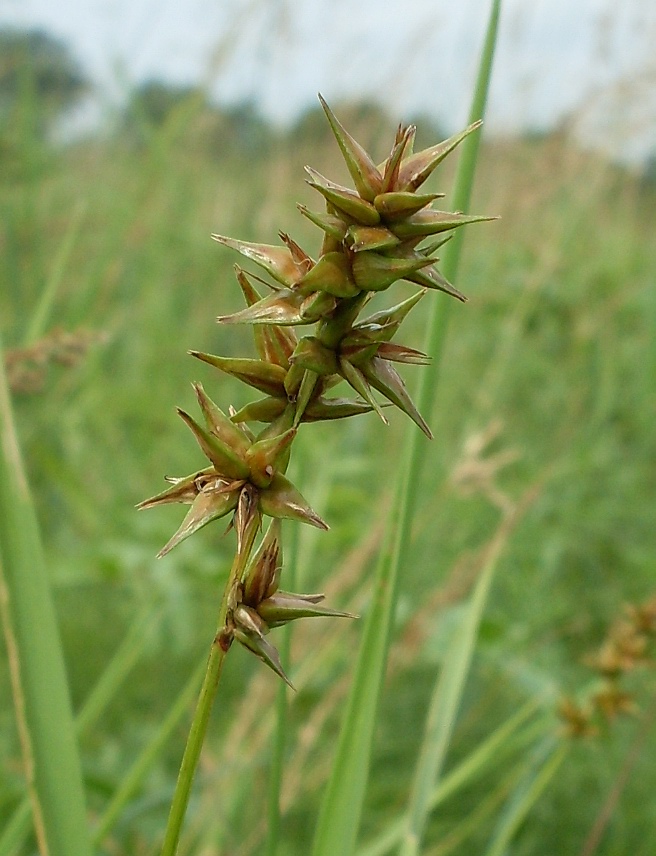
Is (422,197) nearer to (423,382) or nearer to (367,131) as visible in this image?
(423,382)

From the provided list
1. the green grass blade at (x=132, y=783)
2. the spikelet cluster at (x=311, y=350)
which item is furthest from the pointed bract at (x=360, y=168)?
the green grass blade at (x=132, y=783)

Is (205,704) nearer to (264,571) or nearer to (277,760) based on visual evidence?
(264,571)

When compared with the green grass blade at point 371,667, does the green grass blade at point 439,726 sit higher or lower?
lower

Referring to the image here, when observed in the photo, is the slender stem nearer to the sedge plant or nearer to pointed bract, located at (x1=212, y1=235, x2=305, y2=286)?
the sedge plant

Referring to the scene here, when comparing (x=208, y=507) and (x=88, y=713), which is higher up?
(x=208, y=507)

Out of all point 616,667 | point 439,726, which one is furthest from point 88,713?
point 616,667

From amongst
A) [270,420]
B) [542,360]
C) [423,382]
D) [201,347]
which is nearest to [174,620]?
[423,382]

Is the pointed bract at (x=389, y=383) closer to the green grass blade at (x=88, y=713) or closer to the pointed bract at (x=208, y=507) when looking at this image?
the pointed bract at (x=208, y=507)
